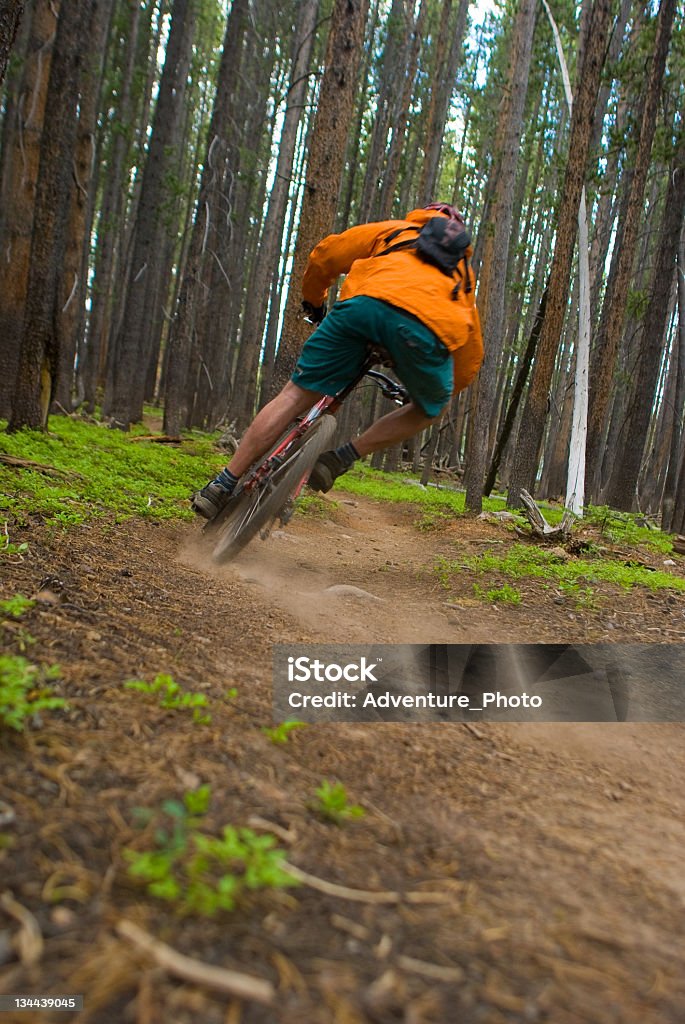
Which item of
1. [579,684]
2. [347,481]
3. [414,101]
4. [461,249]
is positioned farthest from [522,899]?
[414,101]

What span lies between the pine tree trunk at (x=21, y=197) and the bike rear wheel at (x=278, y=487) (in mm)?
5334

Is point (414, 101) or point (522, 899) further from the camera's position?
point (414, 101)

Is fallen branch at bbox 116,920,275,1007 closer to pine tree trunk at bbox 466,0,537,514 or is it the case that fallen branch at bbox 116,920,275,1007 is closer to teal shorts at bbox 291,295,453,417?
teal shorts at bbox 291,295,453,417

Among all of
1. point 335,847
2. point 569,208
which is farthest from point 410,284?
point 569,208

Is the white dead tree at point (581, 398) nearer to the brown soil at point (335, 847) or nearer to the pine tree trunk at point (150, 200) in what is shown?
the brown soil at point (335, 847)

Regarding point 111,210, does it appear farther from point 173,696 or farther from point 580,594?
point 173,696

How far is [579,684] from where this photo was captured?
353 cm

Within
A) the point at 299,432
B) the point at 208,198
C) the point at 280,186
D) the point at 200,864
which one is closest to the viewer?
the point at 200,864

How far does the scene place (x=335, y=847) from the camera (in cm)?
155

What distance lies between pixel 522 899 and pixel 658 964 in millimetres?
276


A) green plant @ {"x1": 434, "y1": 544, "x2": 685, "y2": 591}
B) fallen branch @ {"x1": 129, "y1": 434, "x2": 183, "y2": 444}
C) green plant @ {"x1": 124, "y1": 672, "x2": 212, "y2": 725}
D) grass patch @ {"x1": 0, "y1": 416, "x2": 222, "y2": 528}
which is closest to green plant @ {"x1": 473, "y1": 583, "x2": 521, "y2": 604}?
green plant @ {"x1": 434, "y1": 544, "x2": 685, "y2": 591}

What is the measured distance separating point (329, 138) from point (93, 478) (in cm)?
477

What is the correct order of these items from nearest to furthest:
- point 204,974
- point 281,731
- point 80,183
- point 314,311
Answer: point 204,974
point 281,731
point 314,311
point 80,183

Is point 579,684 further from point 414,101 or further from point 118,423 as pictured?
point 414,101
